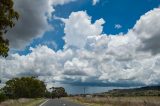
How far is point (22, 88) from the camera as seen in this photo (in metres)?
136

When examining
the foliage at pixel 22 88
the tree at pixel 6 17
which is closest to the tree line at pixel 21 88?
the foliage at pixel 22 88

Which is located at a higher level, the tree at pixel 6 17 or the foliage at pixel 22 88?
the foliage at pixel 22 88

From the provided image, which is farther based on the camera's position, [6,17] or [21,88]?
[21,88]

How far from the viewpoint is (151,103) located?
36.6 m

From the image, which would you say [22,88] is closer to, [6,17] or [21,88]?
[21,88]

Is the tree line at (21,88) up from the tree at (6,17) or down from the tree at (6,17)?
up

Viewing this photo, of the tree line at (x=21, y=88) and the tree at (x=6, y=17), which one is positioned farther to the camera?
the tree line at (x=21, y=88)

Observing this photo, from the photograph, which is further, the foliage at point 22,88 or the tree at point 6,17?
the foliage at point 22,88

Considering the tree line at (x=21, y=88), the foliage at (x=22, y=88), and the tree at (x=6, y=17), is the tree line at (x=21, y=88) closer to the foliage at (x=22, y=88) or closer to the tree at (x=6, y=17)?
the foliage at (x=22, y=88)

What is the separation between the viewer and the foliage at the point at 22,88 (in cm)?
13300

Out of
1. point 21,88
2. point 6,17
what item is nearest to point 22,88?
point 21,88

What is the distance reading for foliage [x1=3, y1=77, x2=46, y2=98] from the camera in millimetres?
133000

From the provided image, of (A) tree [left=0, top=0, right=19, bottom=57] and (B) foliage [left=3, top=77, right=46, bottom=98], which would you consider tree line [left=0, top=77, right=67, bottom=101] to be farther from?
(A) tree [left=0, top=0, right=19, bottom=57]

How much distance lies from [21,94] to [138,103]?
101m
